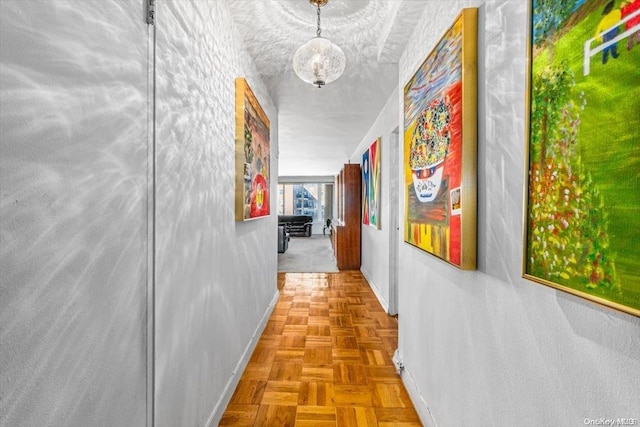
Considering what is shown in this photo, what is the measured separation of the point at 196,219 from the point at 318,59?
1.06 metres

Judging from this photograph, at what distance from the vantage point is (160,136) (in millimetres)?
1039

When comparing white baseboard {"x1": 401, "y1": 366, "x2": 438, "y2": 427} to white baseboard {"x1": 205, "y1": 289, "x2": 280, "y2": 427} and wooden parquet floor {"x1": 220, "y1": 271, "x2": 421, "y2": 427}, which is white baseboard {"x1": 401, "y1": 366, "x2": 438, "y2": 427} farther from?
white baseboard {"x1": 205, "y1": 289, "x2": 280, "y2": 427}

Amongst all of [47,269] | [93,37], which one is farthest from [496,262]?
[93,37]

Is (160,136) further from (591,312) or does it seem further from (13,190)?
(591,312)

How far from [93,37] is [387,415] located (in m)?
2.02

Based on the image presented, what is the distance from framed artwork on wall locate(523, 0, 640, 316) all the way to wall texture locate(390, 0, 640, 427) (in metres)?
0.08

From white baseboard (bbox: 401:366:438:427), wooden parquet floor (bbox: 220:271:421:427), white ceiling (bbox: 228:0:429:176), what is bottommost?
wooden parquet floor (bbox: 220:271:421:427)

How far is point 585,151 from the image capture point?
0.61 meters

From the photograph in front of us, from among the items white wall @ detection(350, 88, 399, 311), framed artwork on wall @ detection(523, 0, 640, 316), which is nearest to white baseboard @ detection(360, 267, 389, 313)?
white wall @ detection(350, 88, 399, 311)

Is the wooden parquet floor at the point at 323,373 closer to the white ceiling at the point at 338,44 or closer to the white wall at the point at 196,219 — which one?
the white wall at the point at 196,219

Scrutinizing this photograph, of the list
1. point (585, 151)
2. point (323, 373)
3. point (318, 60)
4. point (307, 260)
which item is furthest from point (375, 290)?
point (585, 151)

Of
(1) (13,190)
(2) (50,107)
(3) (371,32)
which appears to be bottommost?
(1) (13,190)

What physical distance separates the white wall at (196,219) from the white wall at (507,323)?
1078 millimetres

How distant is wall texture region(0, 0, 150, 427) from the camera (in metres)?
0.54
